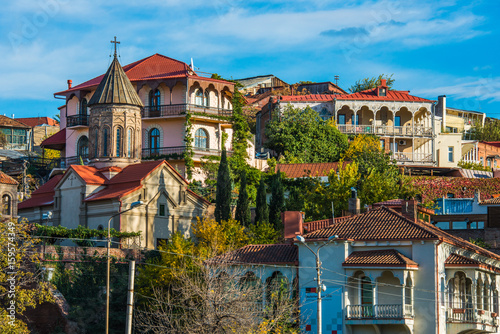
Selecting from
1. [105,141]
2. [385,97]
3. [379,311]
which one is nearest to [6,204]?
[105,141]

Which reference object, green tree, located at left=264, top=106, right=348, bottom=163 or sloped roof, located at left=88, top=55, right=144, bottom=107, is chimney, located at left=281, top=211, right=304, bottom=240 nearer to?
sloped roof, located at left=88, top=55, right=144, bottom=107

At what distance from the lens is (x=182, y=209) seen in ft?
194

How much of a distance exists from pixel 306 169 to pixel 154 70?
15.2m

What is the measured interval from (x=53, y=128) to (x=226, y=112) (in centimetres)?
4084

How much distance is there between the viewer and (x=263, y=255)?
43219mm

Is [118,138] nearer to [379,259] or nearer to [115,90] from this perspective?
[115,90]

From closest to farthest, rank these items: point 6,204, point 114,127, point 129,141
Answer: point 6,204
point 114,127
point 129,141

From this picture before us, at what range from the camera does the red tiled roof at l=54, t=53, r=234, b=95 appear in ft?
229

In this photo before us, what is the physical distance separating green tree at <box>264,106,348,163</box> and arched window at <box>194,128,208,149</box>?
6869mm

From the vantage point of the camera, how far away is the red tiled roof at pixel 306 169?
219ft

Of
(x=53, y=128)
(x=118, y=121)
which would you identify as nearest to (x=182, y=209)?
(x=118, y=121)

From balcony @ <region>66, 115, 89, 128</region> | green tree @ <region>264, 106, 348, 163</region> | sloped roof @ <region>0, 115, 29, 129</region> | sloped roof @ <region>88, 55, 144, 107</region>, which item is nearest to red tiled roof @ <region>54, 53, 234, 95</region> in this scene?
balcony @ <region>66, 115, 89, 128</region>

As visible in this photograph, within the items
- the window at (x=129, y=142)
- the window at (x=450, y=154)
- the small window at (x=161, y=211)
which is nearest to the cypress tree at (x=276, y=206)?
the small window at (x=161, y=211)

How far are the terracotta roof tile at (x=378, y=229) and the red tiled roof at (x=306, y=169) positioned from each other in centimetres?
2315
